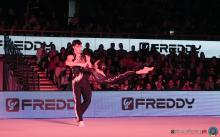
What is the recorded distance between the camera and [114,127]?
45.4 feet

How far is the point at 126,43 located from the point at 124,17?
3.43 metres

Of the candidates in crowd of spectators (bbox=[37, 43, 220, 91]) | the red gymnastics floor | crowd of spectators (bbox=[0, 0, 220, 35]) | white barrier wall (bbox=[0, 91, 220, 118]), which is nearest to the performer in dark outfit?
the red gymnastics floor

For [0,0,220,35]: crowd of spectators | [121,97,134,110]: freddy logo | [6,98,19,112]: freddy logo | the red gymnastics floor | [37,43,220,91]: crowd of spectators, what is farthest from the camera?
[0,0,220,35]: crowd of spectators

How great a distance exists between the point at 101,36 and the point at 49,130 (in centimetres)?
920

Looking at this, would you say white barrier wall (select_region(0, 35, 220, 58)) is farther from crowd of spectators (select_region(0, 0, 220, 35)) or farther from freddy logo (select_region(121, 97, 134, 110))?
freddy logo (select_region(121, 97, 134, 110))

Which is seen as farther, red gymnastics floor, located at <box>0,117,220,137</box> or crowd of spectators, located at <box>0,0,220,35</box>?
crowd of spectators, located at <box>0,0,220,35</box>

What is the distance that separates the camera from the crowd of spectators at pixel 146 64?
58.9ft

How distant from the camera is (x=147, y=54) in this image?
68.2 feet

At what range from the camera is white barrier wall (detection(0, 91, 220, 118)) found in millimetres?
15883

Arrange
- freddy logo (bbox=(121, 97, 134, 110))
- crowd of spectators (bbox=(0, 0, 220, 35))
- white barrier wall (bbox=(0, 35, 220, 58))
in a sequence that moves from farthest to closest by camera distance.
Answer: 1. crowd of spectators (bbox=(0, 0, 220, 35))
2. white barrier wall (bbox=(0, 35, 220, 58))
3. freddy logo (bbox=(121, 97, 134, 110))

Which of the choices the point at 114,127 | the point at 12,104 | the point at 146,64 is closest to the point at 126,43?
the point at 146,64

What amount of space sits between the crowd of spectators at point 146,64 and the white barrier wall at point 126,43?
0.34 metres

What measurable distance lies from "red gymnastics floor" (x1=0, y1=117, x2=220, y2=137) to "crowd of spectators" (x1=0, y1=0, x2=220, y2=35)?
6.45 m

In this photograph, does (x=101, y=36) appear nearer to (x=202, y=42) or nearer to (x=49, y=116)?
(x=202, y=42)
